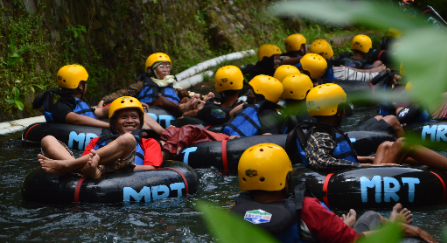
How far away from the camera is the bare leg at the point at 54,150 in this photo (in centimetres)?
509

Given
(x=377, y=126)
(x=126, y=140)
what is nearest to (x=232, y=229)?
(x=126, y=140)

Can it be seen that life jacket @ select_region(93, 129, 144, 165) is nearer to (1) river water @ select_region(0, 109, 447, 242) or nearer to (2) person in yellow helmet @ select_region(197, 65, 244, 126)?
(1) river water @ select_region(0, 109, 447, 242)

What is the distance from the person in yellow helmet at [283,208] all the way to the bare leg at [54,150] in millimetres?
2212

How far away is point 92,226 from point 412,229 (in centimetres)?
252

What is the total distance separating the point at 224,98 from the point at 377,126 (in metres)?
2.24

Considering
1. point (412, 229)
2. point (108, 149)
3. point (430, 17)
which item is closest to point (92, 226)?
point (108, 149)

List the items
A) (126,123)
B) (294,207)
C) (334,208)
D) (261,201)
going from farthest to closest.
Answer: (126,123) → (334,208) → (261,201) → (294,207)

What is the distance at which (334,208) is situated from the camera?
4.87 meters

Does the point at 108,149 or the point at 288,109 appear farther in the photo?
the point at 108,149

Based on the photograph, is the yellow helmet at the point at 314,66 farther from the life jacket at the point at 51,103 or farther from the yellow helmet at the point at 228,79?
the life jacket at the point at 51,103

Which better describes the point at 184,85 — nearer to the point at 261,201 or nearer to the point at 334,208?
the point at 334,208

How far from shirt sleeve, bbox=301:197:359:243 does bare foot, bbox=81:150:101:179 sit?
2.28 m

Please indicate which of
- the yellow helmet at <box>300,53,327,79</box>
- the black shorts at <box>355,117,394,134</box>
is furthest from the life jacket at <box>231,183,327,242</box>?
the yellow helmet at <box>300,53,327,79</box>

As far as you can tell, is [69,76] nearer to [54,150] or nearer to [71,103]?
[71,103]
